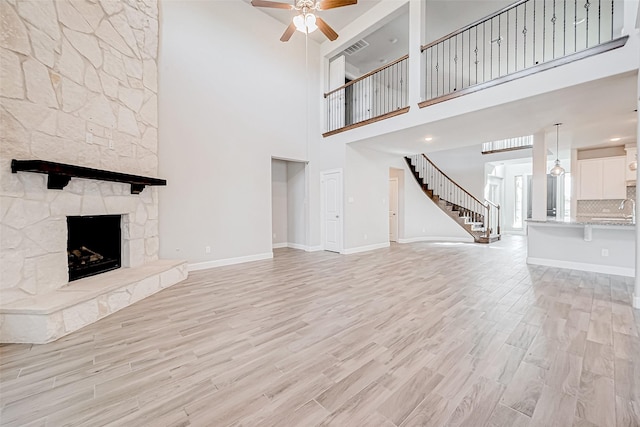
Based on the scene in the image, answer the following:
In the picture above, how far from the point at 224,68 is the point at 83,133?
117 inches

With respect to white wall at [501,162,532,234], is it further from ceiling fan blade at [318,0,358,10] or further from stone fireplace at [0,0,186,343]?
stone fireplace at [0,0,186,343]

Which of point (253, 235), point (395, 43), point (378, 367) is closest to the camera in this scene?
point (378, 367)

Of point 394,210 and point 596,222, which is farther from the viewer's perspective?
point 394,210

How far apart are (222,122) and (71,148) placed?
2.58m

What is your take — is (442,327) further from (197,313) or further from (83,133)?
(83,133)

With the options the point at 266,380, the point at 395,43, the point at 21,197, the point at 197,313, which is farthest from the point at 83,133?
the point at 395,43

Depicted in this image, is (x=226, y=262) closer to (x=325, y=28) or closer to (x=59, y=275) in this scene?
(x=59, y=275)

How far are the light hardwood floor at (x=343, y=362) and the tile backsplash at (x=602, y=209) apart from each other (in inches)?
163

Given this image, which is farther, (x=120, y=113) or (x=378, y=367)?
(x=120, y=113)

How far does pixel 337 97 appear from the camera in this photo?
694 centimetres

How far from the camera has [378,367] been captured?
1.91 metres

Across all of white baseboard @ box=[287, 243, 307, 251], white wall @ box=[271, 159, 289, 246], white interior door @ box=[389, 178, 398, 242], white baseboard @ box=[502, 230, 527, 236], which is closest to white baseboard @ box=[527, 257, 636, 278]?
white interior door @ box=[389, 178, 398, 242]

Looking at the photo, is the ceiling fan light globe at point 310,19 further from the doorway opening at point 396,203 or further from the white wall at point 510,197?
the white wall at point 510,197

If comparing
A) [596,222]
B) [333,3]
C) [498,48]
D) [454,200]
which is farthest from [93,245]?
[454,200]
